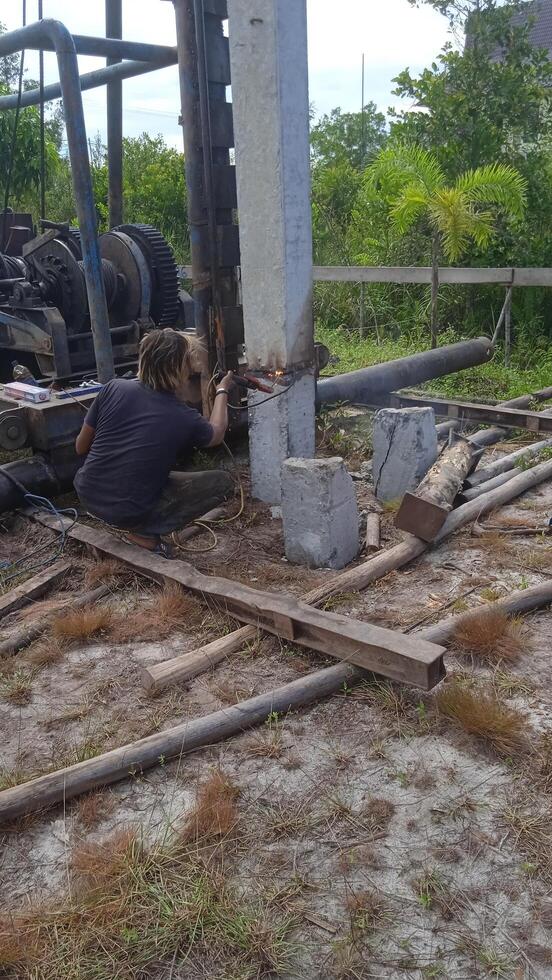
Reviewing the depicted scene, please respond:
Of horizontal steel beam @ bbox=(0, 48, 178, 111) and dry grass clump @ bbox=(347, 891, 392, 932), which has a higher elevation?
horizontal steel beam @ bbox=(0, 48, 178, 111)

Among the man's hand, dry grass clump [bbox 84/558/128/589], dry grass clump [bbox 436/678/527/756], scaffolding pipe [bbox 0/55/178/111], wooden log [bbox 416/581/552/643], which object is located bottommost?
dry grass clump [bbox 84/558/128/589]

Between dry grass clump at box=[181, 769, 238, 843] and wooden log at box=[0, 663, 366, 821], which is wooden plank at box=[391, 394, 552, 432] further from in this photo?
dry grass clump at box=[181, 769, 238, 843]

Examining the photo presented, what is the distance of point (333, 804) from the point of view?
2.82 meters

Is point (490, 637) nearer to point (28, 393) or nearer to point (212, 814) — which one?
point (212, 814)

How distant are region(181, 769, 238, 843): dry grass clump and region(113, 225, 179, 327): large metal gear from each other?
525cm

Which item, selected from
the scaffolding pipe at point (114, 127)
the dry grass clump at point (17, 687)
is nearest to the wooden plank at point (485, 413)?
the scaffolding pipe at point (114, 127)

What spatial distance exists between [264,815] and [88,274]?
158 inches

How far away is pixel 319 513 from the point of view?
472 cm

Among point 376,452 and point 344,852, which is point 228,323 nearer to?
point 376,452

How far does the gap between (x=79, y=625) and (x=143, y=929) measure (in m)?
1.98

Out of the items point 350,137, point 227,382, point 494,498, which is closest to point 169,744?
point 227,382

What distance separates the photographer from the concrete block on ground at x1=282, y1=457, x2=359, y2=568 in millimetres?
4707

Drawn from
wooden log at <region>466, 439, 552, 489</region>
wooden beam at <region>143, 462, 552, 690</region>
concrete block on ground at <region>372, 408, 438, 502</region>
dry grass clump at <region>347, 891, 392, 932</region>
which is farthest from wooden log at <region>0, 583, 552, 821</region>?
wooden log at <region>466, 439, 552, 489</region>

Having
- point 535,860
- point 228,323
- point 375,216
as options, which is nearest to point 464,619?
point 535,860
